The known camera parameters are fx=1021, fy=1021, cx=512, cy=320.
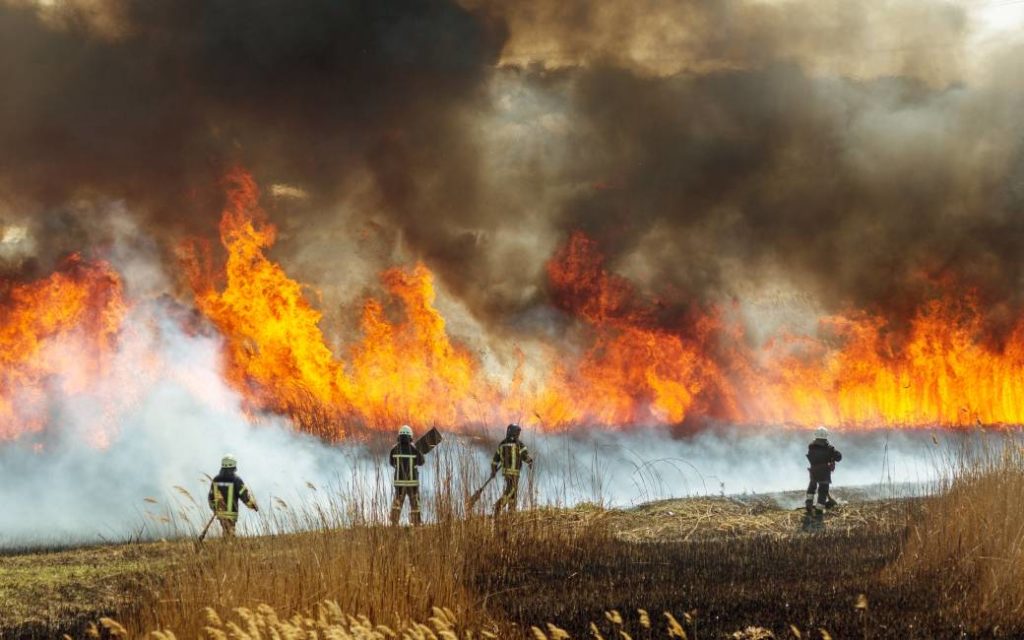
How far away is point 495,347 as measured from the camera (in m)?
39.5

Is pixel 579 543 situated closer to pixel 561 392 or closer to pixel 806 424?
pixel 561 392

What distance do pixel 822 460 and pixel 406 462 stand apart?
836 centimetres

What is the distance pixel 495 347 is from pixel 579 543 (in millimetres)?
24322

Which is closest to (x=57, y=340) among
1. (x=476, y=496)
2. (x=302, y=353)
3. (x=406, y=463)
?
(x=302, y=353)

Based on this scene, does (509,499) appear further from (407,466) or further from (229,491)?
(229,491)

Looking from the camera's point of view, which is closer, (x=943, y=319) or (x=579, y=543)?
(x=579, y=543)

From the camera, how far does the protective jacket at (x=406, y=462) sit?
56.9ft

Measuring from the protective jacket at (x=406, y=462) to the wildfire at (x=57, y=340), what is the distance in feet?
61.1

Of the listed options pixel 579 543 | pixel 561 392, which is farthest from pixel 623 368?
pixel 579 543

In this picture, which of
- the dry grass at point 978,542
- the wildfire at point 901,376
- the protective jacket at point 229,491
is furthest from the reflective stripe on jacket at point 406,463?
the wildfire at point 901,376

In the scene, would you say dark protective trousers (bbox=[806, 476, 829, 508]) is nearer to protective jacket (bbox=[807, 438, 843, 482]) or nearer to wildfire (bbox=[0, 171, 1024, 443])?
protective jacket (bbox=[807, 438, 843, 482])

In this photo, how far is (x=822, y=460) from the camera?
20.2m

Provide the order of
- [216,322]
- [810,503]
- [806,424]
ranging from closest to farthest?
1. [810,503]
2. [216,322]
3. [806,424]

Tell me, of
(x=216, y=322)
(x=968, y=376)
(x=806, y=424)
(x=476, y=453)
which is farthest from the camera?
(x=806, y=424)
